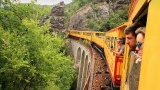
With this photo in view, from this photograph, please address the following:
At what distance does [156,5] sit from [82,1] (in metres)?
66.0

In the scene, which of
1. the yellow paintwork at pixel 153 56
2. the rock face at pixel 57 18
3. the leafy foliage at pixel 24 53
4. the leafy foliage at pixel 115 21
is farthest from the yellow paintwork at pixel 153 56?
the rock face at pixel 57 18

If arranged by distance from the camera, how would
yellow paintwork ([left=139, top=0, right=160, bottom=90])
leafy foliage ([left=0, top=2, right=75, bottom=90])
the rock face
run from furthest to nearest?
the rock face → leafy foliage ([left=0, top=2, right=75, bottom=90]) → yellow paintwork ([left=139, top=0, right=160, bottom=90])

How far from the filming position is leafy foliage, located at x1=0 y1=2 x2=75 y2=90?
44.9 ft

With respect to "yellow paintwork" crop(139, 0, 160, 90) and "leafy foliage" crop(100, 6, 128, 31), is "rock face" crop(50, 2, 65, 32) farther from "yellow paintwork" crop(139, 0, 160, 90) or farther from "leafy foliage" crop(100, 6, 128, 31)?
"yellow paintwork" crop(139, 0, 160, 90)

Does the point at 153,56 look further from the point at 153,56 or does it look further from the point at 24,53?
the point at 24,53

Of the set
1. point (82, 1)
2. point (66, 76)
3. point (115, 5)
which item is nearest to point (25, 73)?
point (66, 76)

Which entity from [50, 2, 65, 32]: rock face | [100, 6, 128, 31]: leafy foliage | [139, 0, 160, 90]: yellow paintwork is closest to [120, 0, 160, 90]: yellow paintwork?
[139, 0, 160, 90]: yellow paintwork

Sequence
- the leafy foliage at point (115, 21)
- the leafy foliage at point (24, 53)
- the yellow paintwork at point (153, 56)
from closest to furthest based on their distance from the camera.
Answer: the yellow paintwork at point (153, 56) → the leafy foliage at point (24, 53) → the leafy foliage at point (115, 21)

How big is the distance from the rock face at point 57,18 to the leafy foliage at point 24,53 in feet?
108

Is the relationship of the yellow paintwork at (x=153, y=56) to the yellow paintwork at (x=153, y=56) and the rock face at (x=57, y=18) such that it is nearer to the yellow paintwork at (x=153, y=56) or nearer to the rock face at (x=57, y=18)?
the yellow paintwork at (x=153, y=56)

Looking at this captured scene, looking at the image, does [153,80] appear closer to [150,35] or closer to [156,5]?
[150,35]

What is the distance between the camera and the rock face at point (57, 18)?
53.3 m

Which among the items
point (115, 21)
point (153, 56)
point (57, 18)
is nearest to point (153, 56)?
point (153, 56)

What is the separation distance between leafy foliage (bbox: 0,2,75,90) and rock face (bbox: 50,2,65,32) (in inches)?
1299
